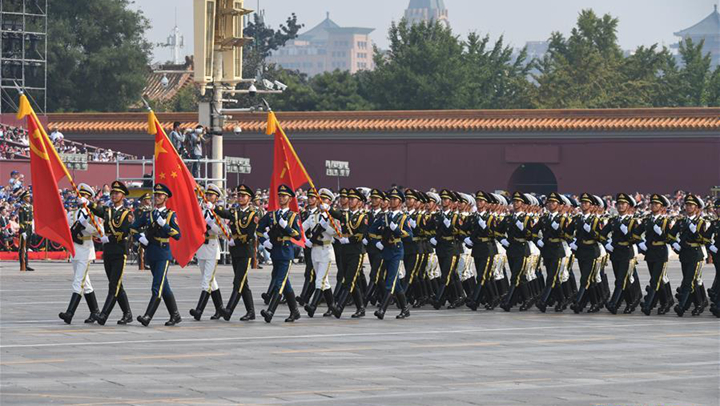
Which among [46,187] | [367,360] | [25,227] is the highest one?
[46,187]

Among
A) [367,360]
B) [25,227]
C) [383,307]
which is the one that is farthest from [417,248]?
[25,227]

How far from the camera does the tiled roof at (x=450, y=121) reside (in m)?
47.4

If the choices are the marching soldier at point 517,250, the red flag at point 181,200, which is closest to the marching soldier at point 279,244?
the red flag at point 181,200

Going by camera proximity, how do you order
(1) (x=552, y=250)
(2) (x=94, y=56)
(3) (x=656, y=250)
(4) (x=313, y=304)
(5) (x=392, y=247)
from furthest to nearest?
1. (2) (x=94, y=56)
2. (1) (x=552, y=250)
3. (3) (x=656, y=250)
4. (5) (x=392, y=247)
5. (4) (x=313, y=304)

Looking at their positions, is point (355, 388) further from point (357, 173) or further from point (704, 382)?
point (357, 173)

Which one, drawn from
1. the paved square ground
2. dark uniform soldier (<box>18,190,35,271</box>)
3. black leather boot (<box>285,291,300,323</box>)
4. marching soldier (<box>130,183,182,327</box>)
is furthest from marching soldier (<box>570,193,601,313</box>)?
dark uniform soldier (<box>18,190,35,271</box>)

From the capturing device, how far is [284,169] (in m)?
20.8

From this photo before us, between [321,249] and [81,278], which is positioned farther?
[321,249]

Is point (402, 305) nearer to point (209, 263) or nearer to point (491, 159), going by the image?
point (209, 263)

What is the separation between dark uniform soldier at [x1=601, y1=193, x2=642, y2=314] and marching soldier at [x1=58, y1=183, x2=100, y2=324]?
7.35m

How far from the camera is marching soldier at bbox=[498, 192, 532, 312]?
2219 cm

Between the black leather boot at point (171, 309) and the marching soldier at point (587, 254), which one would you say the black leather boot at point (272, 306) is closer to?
the black leather boot at point (171, 309)

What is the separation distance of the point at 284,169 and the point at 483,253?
3.38 m

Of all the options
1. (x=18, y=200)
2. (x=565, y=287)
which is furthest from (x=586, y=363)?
(x=18, y=200)
